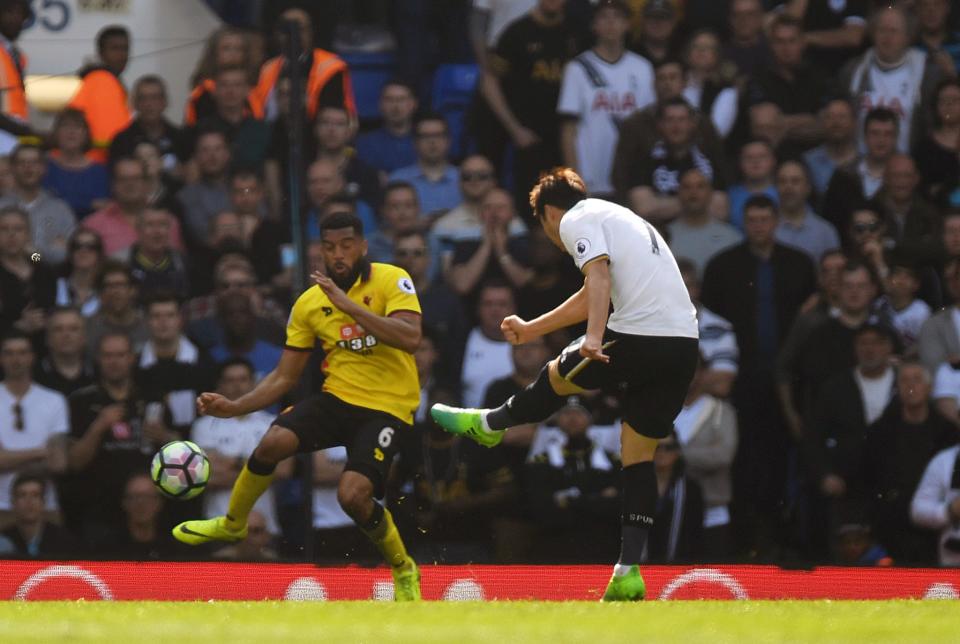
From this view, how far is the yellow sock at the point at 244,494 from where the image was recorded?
9828mm

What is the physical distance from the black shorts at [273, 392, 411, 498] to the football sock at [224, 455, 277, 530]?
20 cm

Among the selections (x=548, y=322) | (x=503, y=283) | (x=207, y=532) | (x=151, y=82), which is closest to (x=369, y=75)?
(x=151, y=82)

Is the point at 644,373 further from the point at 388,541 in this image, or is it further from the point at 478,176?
the point at 478,176

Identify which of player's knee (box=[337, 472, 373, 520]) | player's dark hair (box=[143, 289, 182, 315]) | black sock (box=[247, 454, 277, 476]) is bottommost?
player's knee (box=[337, 472, 373, 520])

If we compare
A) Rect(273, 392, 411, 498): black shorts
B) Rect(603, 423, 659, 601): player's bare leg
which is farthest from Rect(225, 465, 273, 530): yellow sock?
Rect(603, 423, 659, 601): player's bare leg

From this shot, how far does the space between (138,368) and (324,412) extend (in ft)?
7.27

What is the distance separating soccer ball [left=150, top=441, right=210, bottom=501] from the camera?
9703 millimetres

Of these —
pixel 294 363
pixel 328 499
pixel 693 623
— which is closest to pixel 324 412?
pixel 294 363

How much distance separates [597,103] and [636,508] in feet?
15.7

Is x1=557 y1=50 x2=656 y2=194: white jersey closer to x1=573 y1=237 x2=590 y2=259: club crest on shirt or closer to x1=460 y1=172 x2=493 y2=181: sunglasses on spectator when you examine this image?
x1=460 y1=172 x2=493 y2=181: sunglasses on spectator

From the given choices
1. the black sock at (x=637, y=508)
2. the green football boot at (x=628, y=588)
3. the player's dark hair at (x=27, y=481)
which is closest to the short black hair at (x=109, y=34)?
the player's dark hair at (x=27, y=481)

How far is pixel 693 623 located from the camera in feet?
25.1

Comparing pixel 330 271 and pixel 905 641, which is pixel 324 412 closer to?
pixel 330 271

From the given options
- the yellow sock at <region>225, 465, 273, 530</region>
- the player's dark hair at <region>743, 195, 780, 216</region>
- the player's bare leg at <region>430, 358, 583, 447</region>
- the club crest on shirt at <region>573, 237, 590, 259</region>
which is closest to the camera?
the club crest on shirt at <region>573, 237, 590, 259</region>
